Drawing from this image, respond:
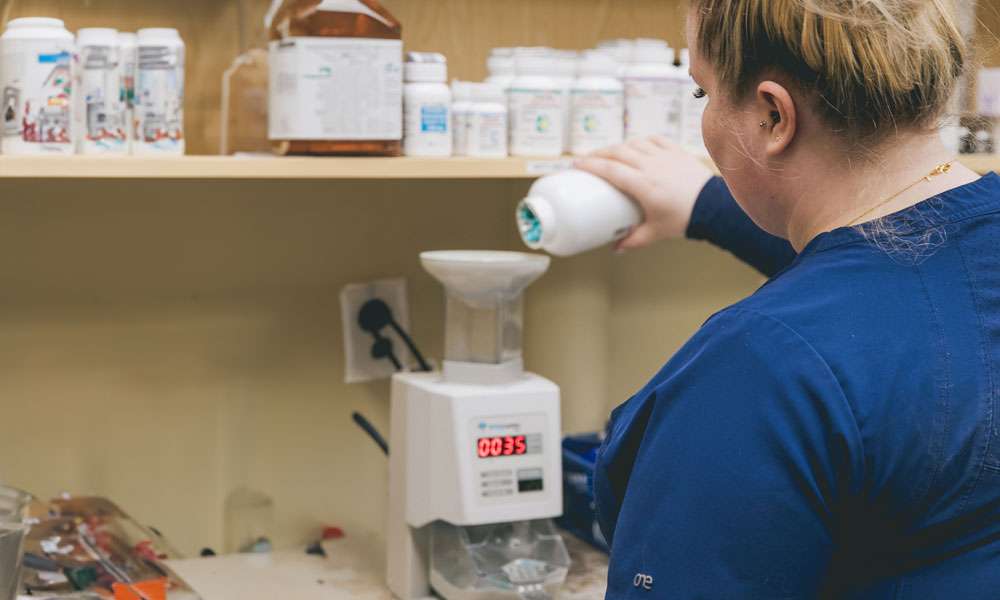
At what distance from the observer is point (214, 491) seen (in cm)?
199

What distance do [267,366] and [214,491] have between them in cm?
22

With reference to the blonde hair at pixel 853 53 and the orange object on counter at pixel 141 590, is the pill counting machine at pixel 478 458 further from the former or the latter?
the blonde hair at pixel 853 53

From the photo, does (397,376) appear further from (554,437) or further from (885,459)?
(885,459)

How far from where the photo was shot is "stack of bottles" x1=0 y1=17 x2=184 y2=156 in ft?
4.84

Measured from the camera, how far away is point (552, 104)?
176 cm

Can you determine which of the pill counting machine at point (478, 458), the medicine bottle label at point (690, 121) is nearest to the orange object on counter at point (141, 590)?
the pill counting machine at point (478, 458)

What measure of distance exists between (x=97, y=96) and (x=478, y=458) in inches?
26.3

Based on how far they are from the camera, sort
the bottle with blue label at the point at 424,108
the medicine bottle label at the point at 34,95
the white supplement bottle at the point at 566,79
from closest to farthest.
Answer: the medicine bottle label at the point at 34,95 → the bottle with blue label at the point at 424,108 → the white supplement bottle at the point at 566,79

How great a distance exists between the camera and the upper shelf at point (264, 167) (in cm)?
148

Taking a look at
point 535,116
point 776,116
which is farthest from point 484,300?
point 776,116

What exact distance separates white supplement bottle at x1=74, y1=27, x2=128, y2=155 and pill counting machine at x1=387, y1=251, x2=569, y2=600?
1.44 ft

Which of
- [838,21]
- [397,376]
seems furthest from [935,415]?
[397,376]

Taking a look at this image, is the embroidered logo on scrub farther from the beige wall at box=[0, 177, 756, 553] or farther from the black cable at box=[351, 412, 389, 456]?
the beige wall at box=[0, 177, 756, 553]

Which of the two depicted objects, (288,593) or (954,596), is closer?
(954,596)
